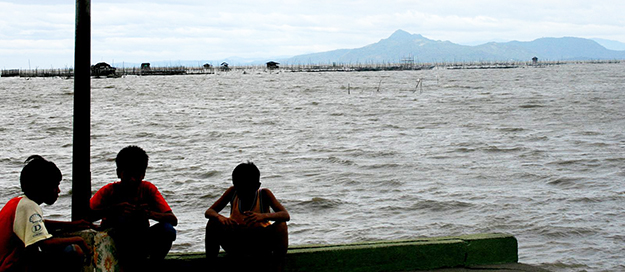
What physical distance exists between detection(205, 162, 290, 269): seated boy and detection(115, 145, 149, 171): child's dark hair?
576 mm

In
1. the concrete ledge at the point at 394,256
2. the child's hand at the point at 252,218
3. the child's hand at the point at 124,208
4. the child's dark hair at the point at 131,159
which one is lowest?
the concrete ledge at the point at 394,256

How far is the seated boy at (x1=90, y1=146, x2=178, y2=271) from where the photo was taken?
12.8 feet

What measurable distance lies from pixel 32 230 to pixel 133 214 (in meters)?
0.84

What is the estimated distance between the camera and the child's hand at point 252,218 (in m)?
4.11

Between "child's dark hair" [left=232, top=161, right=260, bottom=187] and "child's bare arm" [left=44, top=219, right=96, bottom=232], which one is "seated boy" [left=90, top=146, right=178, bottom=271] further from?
"child's dark hair" [left=232, top=161, right=260, bottom=187]

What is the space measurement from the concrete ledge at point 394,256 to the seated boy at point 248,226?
0.12 m

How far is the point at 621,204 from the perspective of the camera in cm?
953

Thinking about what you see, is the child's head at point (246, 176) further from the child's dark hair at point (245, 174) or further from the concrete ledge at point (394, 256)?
the concrete ledge at point (394, 256)

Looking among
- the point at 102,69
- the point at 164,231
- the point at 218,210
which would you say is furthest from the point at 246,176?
the point at 102,69

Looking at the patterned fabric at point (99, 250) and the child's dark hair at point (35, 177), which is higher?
the child's dark hair at point (35, 177)

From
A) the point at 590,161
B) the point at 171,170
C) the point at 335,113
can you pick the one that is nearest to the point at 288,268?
the point at 171,170

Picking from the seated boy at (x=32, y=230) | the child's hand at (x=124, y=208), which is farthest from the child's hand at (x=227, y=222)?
the seated boy at (x=32, y=230)

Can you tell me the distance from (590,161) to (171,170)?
924cm

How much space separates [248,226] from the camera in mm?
4109
